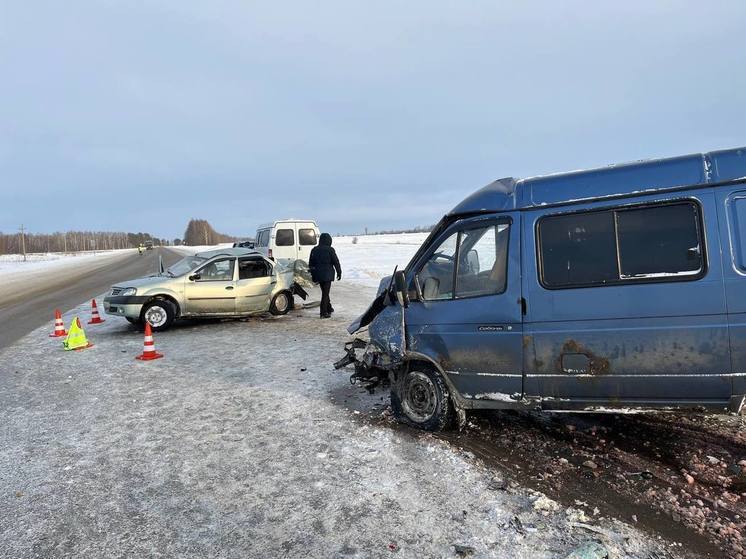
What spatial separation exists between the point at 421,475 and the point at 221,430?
86.1 inches

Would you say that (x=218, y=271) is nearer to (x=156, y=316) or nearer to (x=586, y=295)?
(x=156, y=316)

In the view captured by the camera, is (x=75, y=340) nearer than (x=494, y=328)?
No

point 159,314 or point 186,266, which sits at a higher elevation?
point 186,266

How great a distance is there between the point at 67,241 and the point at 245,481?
587ft

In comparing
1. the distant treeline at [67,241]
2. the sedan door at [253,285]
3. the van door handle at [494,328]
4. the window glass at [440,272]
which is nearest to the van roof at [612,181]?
the window glass at [440,272]

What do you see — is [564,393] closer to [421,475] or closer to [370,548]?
[421,475]

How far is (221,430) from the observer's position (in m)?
4.85

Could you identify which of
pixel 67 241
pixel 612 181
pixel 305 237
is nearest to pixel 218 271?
pixel 305 237

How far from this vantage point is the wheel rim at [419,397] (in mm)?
4602

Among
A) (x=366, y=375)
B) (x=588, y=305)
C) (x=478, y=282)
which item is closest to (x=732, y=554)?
(x=588, y=305)

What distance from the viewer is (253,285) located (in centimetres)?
1127

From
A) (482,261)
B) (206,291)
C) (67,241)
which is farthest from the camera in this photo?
(67,241)

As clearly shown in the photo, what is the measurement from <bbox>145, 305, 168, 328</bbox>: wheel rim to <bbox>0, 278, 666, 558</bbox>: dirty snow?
11.3 ft

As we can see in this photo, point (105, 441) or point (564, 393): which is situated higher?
point (564, 393)
